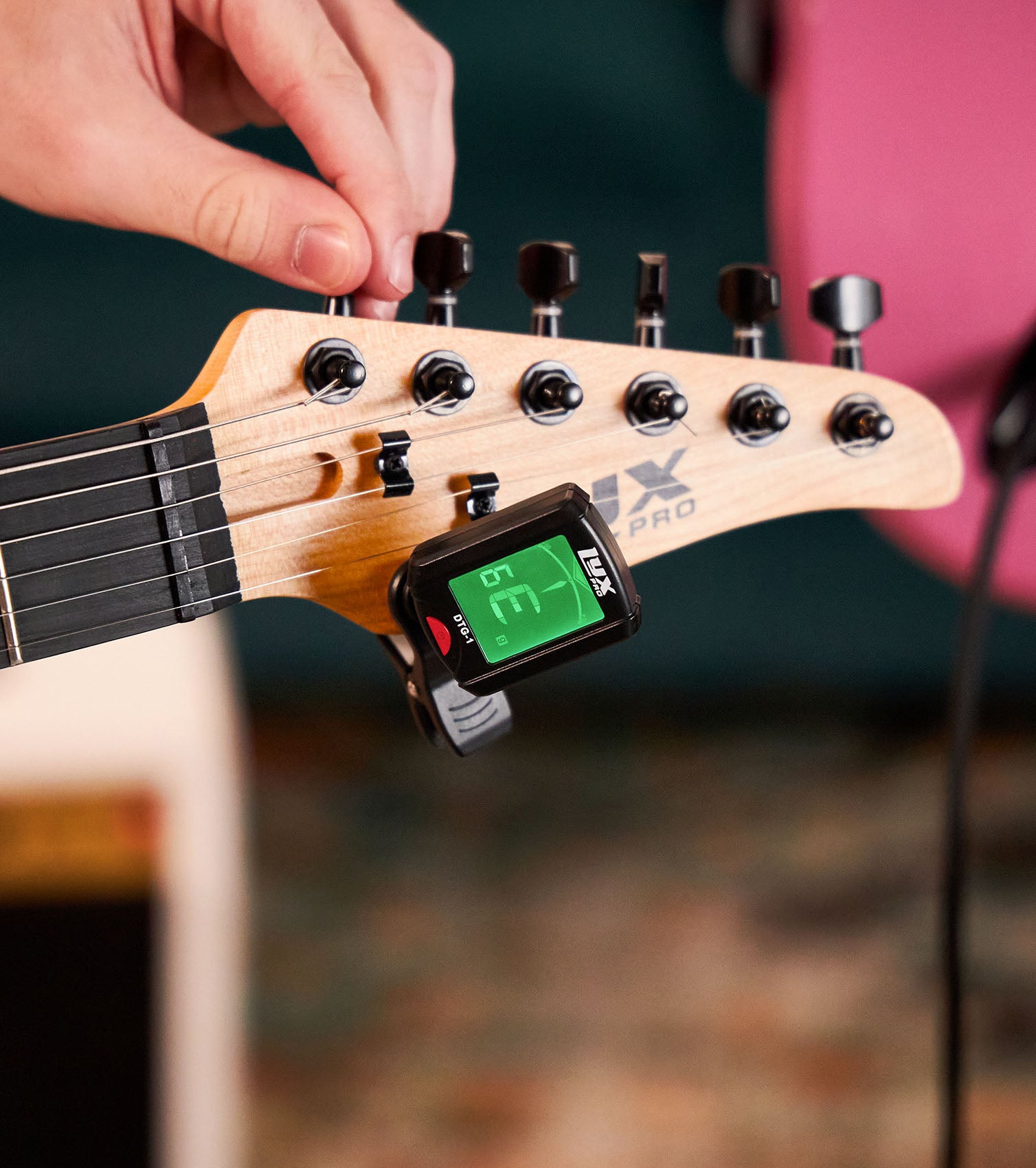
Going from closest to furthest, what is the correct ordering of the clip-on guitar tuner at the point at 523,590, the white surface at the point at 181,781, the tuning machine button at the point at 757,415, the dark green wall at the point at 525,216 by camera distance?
the clip-on guitar tuner at the point at 523,590, the tuning machine button at the point at 757,415, the dark green wall at the point at 525,216, the white surface at the point at 181,781

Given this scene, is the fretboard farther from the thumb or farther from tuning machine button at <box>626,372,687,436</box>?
tuning machine button at <box>626,372,687,436</box>

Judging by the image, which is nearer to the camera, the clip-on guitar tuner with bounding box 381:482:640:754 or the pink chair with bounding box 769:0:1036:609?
the clip-on guitar tuner with bounding box 381:482:640:754

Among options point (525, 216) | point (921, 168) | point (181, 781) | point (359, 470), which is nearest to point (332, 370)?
point (359, 470)

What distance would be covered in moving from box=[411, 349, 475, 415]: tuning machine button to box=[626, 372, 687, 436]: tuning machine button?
9 cm

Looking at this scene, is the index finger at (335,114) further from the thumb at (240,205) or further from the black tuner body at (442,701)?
the black tuner body at (442,701)

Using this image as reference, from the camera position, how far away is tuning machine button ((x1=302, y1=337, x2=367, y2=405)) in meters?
0.47

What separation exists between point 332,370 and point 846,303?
0.29 metres

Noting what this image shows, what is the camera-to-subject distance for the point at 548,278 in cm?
53

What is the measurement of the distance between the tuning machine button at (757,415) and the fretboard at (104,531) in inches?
10.9

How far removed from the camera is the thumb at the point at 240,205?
0.49 meters

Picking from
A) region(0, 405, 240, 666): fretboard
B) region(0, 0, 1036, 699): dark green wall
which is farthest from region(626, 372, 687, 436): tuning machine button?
region(0, 0, 1036, 699): dark green wall

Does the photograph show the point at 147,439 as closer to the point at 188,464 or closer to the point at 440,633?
the point at 188,464

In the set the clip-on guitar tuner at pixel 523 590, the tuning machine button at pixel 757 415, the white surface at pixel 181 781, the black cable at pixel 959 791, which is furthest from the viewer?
the white surface at pixel 181 781

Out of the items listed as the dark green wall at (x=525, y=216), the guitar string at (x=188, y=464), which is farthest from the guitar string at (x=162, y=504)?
the dark green wall at (x=525, y=216)
